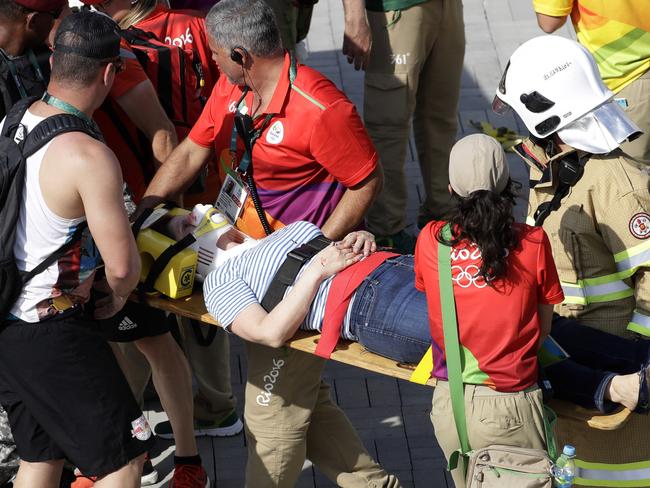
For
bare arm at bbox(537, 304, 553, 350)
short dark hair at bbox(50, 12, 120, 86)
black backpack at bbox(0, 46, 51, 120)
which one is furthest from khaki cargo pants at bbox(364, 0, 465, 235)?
bare arm at bbox(537, 304, 553, 350)

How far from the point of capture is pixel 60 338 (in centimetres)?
394

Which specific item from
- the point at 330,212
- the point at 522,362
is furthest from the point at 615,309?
the point at 330,212

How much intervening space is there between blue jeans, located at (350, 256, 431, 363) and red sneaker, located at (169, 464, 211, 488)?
1272 millimetres

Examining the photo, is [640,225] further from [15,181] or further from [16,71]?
[16,71]

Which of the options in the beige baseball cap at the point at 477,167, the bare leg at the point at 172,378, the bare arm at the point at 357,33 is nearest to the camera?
the beige baseball cap at the point at 477,167

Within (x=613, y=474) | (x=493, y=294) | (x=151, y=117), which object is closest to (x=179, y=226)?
(x=151, y=117)

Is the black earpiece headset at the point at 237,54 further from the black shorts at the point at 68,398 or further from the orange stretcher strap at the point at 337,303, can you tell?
the black shorts at the point at 68,398

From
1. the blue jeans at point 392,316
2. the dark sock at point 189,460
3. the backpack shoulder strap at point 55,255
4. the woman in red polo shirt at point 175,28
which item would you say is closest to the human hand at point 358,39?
the woman in red polo shirt at point 175,28

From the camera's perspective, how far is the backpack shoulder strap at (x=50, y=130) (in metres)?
3.73

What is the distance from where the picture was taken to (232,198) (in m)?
4.55

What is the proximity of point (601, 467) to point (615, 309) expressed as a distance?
61 cm

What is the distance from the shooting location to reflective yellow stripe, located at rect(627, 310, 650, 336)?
11.9 feet

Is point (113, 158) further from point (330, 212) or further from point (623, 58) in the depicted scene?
point (623, 58)

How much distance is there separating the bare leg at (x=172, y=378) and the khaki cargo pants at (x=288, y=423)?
485mm
